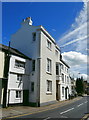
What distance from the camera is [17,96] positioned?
18484 millimetres

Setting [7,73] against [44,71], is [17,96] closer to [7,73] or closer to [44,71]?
[7,73]

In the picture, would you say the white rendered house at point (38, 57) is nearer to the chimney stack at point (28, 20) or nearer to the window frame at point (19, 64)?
the chimney stack at point (28, 20)

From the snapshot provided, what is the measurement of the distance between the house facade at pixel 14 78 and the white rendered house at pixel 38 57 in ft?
3.74

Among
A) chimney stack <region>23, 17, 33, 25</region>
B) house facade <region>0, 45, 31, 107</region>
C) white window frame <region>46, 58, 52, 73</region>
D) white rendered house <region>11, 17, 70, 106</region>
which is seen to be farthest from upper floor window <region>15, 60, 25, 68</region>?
chimney stack <region>23, 17, 33, 25</region>

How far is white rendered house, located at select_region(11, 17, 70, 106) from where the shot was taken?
20.1 meters

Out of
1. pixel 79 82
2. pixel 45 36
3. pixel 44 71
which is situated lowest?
pixel 79 82

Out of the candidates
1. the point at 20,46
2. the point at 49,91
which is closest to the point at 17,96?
the point at 49,91

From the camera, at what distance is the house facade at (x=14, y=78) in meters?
16.3

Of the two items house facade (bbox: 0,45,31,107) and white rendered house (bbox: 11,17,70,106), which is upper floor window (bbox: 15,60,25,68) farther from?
white rendered house (bbox: 11,17,70,106)

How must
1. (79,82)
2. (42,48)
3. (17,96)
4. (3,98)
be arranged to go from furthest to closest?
(79,82)
(42,48)
(17,96)
(3,98)

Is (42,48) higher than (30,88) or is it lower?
higher

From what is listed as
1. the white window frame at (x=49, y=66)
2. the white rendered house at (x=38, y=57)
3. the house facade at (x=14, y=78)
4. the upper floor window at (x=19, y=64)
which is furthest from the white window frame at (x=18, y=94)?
the white window frame at (x=49, y=66)

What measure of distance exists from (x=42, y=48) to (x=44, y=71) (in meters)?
3.57

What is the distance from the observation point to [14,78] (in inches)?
715
